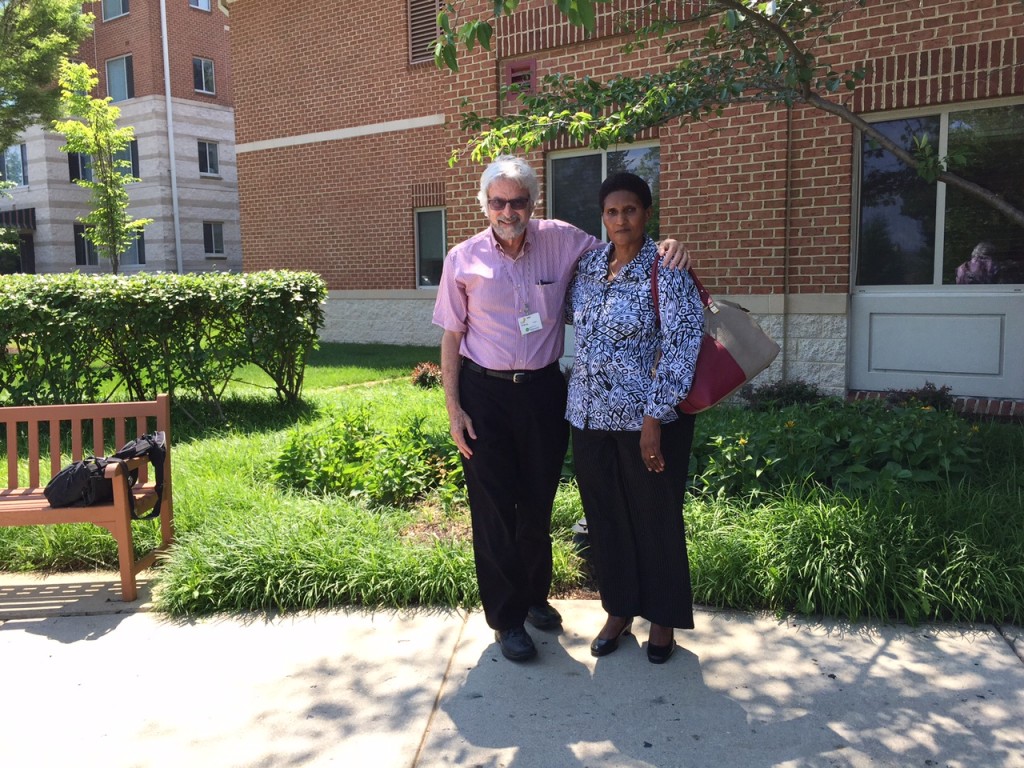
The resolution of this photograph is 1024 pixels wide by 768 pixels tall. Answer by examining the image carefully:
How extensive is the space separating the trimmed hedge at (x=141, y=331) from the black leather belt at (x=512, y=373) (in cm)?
502

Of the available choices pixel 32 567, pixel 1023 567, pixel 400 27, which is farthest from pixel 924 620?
pixel 400 27

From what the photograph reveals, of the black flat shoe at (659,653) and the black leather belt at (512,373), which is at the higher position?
the black leather belt at (512,373)

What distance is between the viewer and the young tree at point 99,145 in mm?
20562

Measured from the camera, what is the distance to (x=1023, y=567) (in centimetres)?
377

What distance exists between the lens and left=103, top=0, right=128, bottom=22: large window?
2873 cm

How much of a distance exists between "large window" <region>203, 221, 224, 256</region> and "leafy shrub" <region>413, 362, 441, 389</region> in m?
22.4

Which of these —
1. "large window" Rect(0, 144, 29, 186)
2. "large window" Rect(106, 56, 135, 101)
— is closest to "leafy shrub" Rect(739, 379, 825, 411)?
"large window" Rect(106, 56, 135, 101)

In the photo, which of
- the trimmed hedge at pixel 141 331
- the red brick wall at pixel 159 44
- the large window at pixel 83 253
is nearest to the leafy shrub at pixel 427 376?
the trimmed hedge at pixel 141 331

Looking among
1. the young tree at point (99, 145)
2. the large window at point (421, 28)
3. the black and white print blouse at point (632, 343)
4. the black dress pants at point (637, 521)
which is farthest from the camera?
the young tree at point (99, 145)

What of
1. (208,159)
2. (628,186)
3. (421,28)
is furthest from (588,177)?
(208,159)

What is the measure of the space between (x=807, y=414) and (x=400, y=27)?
11818 millimetres

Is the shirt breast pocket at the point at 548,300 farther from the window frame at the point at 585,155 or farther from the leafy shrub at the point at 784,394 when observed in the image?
the window frame at the point at 585,155

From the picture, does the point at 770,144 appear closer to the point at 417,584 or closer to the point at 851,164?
the point at 851,164

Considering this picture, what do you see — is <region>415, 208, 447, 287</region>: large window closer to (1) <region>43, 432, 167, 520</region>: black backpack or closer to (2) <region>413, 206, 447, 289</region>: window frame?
(2) <region>413, 206, 447, 289</region>: window frame
